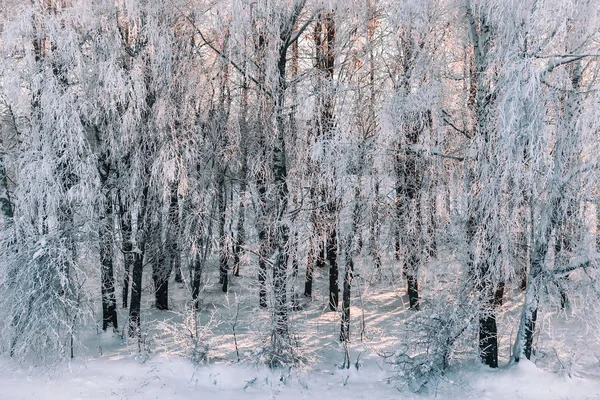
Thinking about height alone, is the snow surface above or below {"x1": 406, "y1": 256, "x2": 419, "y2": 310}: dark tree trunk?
below

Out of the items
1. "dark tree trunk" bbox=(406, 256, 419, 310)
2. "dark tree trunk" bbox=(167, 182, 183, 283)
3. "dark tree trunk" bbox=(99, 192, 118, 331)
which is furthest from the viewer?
"dark tree trunk" bbox=(167, 182, 183, 283)

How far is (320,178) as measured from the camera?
10422 mm

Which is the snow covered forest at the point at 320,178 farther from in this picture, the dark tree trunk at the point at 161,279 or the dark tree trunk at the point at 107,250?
the dark tree trunk at the point at 161,279

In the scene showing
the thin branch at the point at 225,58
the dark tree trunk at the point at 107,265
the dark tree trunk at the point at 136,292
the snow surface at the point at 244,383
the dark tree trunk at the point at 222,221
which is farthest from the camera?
the dark tree trunk at the point at 222,221

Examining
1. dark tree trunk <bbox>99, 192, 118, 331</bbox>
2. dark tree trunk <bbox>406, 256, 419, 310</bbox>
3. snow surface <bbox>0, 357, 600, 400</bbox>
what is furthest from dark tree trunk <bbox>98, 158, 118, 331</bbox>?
dark tree trunk <bbox>406, 256, 419, 310</bbox>

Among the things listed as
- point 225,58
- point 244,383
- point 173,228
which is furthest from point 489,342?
point 173,228

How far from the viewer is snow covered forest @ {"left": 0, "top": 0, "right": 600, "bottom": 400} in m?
8.22

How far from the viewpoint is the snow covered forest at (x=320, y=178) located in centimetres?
822

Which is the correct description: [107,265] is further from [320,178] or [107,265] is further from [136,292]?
[320,178]

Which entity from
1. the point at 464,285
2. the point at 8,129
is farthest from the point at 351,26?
the point at 8,129

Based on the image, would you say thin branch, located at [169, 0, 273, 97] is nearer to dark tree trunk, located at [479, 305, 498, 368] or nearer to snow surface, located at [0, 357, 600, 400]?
snow surface, located at [0, 357, 600, 400]

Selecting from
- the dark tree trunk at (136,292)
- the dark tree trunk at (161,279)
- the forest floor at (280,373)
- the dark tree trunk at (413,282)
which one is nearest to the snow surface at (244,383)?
the forest floor at (280,373)

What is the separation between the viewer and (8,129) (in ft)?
45.4

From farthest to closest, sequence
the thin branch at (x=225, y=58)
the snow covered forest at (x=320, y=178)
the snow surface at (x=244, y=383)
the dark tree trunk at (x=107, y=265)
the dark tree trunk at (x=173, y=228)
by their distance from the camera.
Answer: the dark tree trunk at (x=173, y=228) < the dark tree trunk at (x=107, y=265) < the thin branch at (x=225, y=58) < the snow surface at (x=244, y=383) < the snow covered forest at (x=320, y=178)
